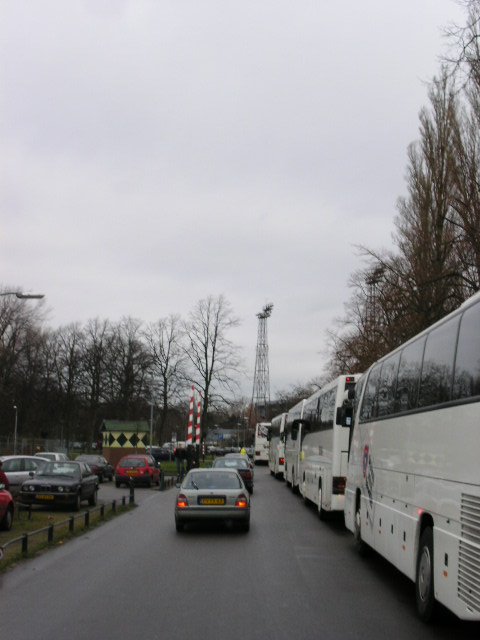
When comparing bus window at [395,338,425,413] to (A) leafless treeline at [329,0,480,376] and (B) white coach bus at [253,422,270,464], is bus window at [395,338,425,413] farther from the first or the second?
(B) white coach bus at [253,422,270,464]

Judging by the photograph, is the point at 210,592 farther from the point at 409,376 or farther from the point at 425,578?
the point at 409,376

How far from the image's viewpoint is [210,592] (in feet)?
31.2

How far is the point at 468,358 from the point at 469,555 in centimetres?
171

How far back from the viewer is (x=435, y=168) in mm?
32812

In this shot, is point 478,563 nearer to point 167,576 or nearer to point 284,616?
point 284,616

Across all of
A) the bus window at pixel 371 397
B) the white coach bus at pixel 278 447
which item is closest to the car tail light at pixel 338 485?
the bus window at pixel 371 397

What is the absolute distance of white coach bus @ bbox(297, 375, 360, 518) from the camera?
1773 cm

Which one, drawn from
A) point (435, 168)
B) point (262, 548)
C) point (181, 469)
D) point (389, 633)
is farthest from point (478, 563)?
point (181, 469)

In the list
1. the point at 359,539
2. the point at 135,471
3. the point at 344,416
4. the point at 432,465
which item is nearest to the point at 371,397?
the point at 359,539

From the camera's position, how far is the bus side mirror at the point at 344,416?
652 inches

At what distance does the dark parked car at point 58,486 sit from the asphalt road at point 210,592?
225 inches

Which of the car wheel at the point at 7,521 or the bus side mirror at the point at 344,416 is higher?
the bus side mirror at the point at 344,416

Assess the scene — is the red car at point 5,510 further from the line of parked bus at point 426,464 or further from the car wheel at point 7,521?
the line of parked bus at point 426,464

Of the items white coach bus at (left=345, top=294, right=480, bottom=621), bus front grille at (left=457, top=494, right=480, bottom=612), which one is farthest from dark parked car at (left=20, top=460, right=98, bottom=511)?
bus front grille at (left=457, top=494, right=480, bottom=612)
